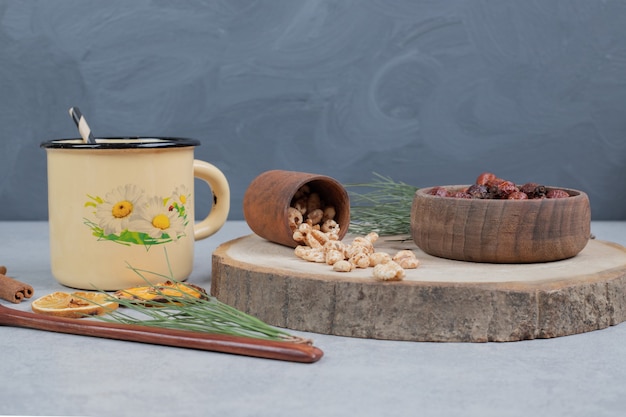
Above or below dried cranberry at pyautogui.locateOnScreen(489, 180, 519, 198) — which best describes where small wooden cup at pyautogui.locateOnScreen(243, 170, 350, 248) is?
below

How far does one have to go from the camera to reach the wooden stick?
895 mm

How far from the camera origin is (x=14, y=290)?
3.83ft

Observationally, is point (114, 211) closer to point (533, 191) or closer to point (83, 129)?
point (83, 129)

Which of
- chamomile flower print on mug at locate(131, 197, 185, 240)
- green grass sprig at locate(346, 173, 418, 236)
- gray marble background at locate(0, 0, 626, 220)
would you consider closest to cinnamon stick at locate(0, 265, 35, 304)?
chamomile flower print on mug at locate(131, 197, 185, 240)

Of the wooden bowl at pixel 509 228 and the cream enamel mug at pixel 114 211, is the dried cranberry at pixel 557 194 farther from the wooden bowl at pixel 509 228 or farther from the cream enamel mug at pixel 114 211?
the cream enamel mug at pixel 114 211

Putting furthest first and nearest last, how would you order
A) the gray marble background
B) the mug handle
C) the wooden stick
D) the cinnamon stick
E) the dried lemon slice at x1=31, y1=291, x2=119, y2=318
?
the gray marble background
the mug handle
the cinnamon stick
the dried lemon slice at x1=31, y1=291, x2=119, y2=318
the wooden stick

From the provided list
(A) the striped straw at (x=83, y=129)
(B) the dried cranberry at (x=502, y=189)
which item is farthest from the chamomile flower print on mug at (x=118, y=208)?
(B) the dried cranberry at (x=502, y=189)

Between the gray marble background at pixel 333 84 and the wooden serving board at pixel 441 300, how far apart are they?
944 mm

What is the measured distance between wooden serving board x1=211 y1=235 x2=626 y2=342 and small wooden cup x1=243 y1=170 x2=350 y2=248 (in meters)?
0.14

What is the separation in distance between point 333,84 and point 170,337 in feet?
3.77

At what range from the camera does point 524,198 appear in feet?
3.71

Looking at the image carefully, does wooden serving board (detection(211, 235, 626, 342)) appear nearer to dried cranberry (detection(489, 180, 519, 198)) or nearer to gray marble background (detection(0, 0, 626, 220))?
dried cranberry (detection(489, 180, 519, 198))

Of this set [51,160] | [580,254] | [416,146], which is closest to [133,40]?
[416,146]

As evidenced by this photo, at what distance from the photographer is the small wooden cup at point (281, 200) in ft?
3.97
